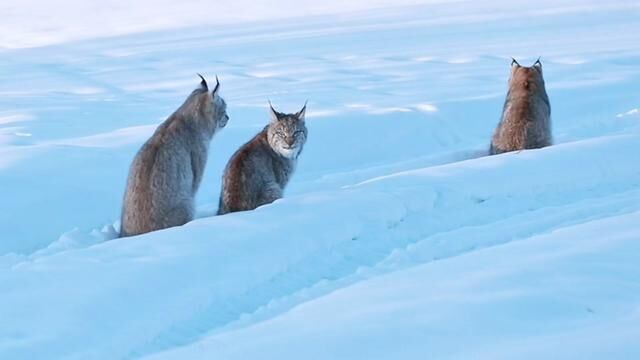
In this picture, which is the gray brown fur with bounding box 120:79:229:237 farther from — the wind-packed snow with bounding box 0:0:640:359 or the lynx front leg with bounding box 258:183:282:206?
the lynx front leg with bounding box 258:183:282:206

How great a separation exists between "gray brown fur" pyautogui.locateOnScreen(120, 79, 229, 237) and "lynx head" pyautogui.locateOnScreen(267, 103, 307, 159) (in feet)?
1.75

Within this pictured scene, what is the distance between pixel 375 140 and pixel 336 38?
7.74 m

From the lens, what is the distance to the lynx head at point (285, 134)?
804cm

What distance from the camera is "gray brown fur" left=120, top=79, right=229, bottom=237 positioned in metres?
7.19

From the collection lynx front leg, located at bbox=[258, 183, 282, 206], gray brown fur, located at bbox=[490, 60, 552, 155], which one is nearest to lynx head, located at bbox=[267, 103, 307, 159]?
lynx front leg, located at bbox=[258, 183, 282, 206]

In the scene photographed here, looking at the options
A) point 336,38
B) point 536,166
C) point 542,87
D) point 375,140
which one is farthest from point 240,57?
point 536,166

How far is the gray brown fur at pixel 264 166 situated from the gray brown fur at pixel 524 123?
1715 millimetres

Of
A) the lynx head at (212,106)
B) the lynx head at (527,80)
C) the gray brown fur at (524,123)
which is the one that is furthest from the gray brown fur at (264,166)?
the lynx head at (527,80)

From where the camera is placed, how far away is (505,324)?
451 cm

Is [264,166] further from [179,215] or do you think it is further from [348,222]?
[348,222]

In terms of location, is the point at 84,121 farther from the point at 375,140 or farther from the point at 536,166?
the point at 536,166

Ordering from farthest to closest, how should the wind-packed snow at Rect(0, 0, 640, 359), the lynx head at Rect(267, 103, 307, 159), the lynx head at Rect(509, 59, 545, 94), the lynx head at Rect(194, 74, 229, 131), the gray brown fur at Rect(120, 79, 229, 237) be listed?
the lynx head at Rect(509, 59, 545, 94) → the lynx head at Rect(194, 74, 229, 131) → the lynx head at Rect(267, 103, 307, 159) → the gray brown fur at Rect(120, 79, 229, 237) → the wind-packed snow at Rect(0, 0, 640, 359)

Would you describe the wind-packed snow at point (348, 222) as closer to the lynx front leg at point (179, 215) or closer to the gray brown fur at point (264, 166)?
the gray brown fur at point (264, 166)

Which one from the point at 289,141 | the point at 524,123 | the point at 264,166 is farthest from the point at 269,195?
the point at 524,123
